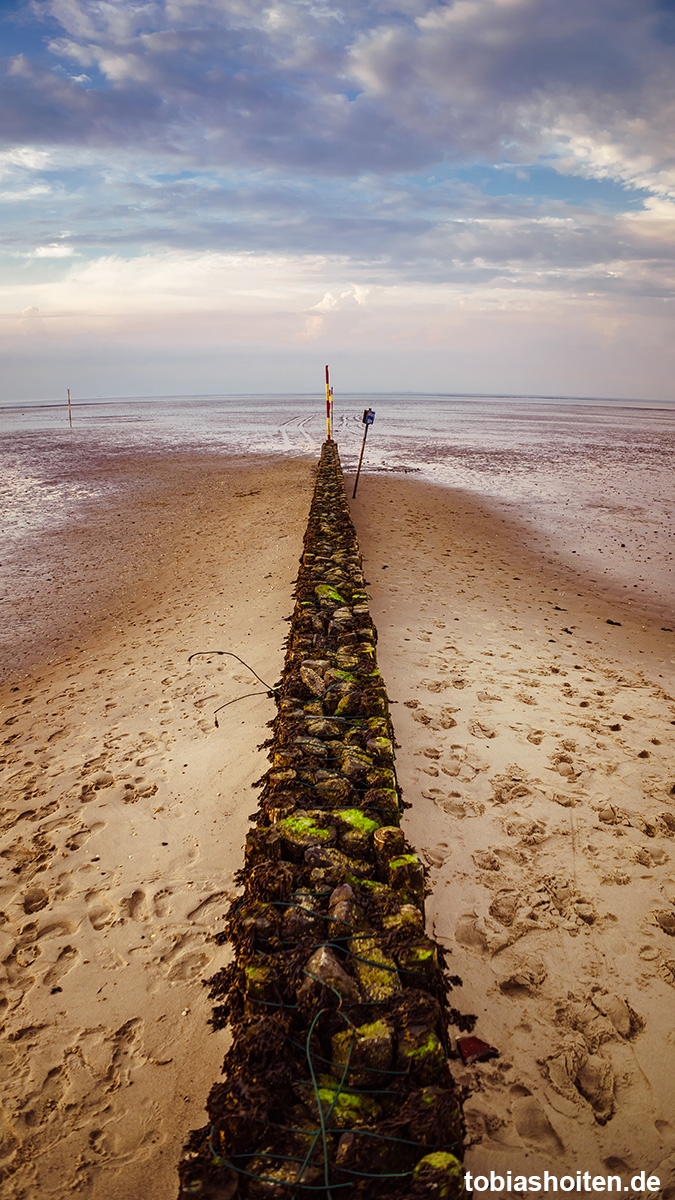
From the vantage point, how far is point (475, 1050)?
2.54m

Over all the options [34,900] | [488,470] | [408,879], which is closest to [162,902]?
[34,900]

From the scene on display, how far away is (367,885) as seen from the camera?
7.95 ft

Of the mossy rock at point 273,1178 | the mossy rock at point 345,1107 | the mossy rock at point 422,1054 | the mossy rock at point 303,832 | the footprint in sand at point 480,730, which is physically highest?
the mossy rock at point 303,832

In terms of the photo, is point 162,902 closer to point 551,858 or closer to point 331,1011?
point 331,1011

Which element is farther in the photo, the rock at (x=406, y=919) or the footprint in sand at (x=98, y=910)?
the footprint in sand at (x=98, y=910)

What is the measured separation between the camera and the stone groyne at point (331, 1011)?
1570mm

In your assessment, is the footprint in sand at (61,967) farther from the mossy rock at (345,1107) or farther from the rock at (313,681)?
the rock at (313,681)

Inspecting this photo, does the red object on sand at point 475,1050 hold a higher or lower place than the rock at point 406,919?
lower

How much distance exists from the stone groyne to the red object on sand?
433 millimetres

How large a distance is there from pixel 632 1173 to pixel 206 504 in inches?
592

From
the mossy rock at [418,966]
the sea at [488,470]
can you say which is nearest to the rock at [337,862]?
the mossy rock at [418,966]

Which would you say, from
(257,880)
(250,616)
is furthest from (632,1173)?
(250,616)

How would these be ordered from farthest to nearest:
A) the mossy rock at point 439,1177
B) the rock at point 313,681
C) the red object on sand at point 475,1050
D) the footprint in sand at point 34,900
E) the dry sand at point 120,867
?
the rock at point 313,681
the footprint in sand at point 34,900
the red object on sand at point 475,1050
the dry sand at point 120,867
the mossy rock at point 439,1177

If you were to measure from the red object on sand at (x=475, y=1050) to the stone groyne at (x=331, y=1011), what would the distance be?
1.42 ft
